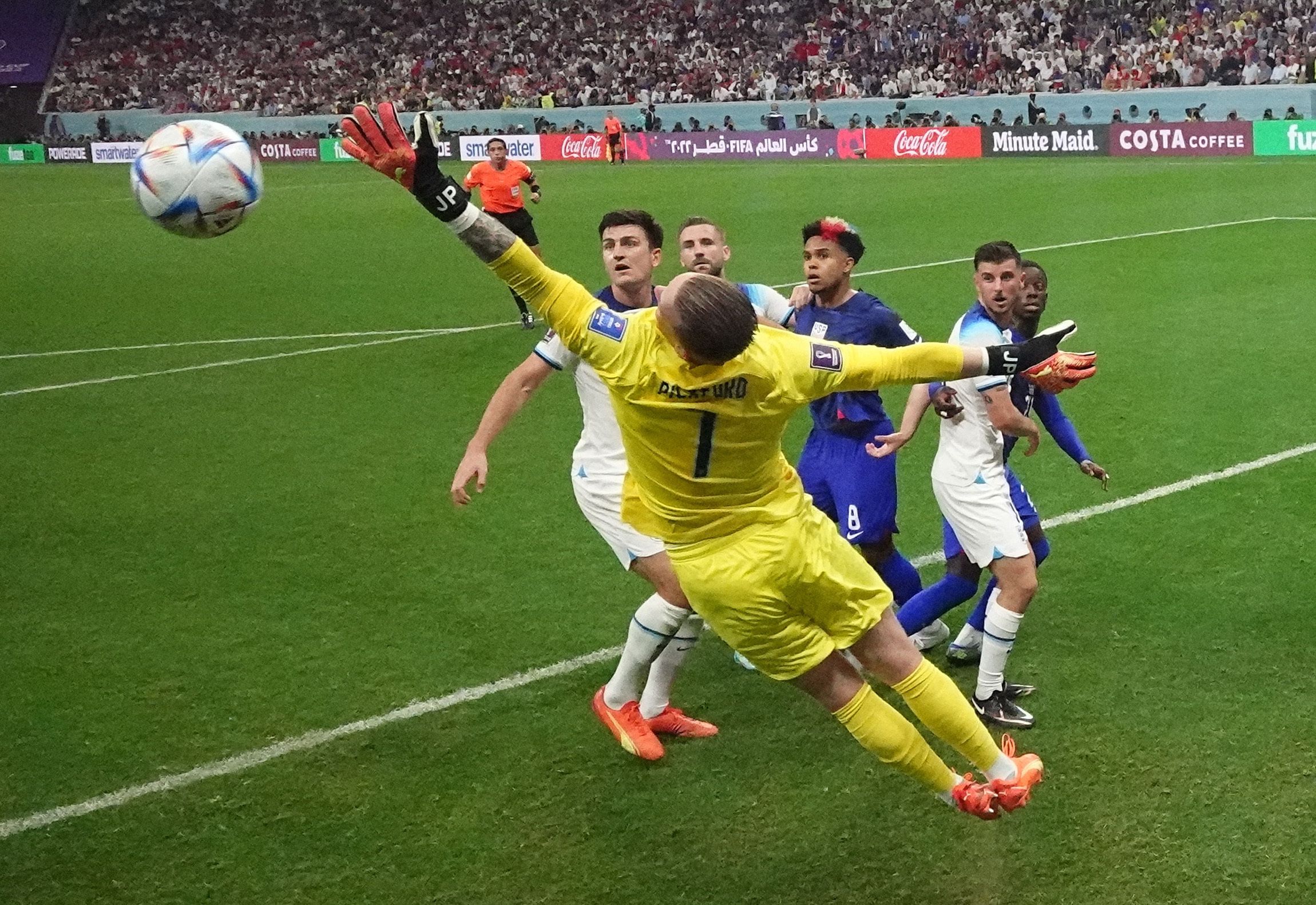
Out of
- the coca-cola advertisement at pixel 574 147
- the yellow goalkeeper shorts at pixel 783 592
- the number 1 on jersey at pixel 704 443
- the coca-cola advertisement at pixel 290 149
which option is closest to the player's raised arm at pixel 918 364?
the number 1 on jersey at pixel 704 443

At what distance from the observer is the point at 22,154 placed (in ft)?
172

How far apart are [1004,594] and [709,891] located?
1791mm

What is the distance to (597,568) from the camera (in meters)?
7.68

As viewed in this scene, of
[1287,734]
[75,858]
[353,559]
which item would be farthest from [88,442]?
[1287,734]

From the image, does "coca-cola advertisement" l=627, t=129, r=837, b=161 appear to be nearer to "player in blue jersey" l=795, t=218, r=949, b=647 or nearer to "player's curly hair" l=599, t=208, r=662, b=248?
"player in blue jersey" l=795, t=218, r=949, b=647

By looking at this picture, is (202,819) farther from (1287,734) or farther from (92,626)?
(1287,734)

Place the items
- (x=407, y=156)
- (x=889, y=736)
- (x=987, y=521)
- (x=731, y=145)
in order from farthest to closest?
(x=731, y=145) → (x=987, y=521) → (x=889, y=736) → (x=407, y=156)

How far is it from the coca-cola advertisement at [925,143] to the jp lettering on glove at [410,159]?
32.5m

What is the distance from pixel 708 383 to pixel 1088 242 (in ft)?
53.4

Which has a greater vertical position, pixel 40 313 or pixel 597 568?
pixel 40 313

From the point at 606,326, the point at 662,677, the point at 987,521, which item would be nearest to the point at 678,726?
the point at 662,677

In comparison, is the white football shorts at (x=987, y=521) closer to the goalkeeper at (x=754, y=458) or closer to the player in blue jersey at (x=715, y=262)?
the player in blue jersey at (x=715, y=262)

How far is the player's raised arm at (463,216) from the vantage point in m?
4.06

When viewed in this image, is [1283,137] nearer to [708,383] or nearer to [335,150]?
[335,150]
